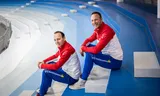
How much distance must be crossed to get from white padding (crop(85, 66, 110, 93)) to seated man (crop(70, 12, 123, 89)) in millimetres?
122

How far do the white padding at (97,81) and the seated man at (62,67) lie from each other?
21 centimetres

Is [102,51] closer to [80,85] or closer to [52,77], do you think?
[80,85]

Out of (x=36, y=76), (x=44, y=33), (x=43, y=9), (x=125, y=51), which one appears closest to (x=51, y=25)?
(x=44, y=33)

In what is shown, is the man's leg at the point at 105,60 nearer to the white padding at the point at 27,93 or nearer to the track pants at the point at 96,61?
the track pants at the point at 96,61

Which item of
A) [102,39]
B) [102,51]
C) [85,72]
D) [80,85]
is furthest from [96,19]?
[80,85]

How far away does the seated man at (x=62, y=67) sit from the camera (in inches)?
117

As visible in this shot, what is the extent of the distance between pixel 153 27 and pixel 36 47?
2698 mm

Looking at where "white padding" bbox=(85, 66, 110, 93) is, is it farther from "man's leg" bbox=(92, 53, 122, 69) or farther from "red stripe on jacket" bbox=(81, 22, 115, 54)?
"red stripe on jacket" bbox=(81, 22, 115, 54)

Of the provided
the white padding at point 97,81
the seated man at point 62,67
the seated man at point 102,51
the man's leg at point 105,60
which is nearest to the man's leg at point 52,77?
the seated man at point 62,67

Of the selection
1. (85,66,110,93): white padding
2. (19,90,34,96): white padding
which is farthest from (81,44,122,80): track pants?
(19,90,34,96): white padding

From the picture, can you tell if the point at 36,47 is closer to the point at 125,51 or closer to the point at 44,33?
the point at 44,33

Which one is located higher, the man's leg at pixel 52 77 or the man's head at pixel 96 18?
the man's head at pixel 96 18

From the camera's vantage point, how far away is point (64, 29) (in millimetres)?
7289

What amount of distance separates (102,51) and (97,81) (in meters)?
0.36
